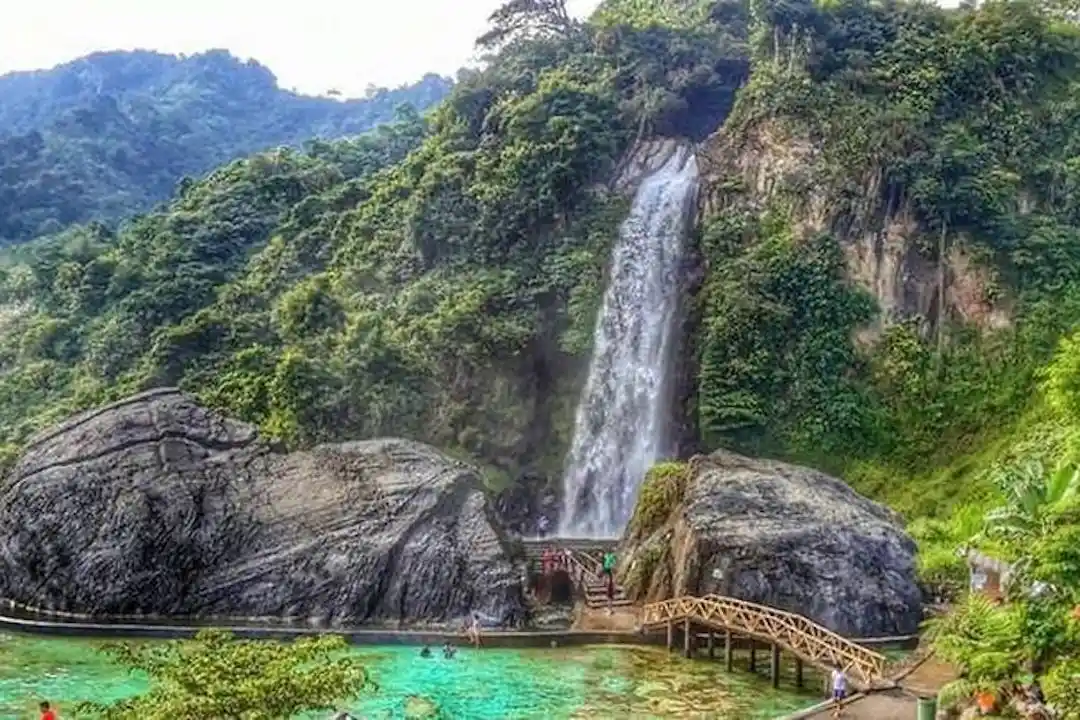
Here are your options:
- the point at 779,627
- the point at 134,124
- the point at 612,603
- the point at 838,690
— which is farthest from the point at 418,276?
the point at 134,124

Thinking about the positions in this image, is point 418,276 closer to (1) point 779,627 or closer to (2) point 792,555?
(2) point 792,555

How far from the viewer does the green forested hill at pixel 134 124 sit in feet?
303

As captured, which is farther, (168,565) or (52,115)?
(52,115)

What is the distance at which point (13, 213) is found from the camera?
8862 cm

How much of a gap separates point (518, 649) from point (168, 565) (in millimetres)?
9457

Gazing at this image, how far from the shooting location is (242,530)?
1198 inches

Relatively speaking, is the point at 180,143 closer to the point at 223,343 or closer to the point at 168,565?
the point at 223,343

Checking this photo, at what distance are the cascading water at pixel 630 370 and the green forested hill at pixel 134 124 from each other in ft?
194

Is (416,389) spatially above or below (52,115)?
below

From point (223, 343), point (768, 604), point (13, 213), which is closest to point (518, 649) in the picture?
point (768, 604)

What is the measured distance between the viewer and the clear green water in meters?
22.2

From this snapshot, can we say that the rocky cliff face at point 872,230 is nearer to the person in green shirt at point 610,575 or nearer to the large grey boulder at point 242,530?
the person in green shirt at point 610,575

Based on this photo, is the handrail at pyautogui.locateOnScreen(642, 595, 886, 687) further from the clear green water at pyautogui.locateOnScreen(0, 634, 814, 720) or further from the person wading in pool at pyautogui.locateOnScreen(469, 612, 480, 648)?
the person wading in pool at pyautogui.locateOnScreen(469, 612, 480, 648)

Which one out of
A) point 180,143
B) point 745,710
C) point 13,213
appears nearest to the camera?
point 745,710
